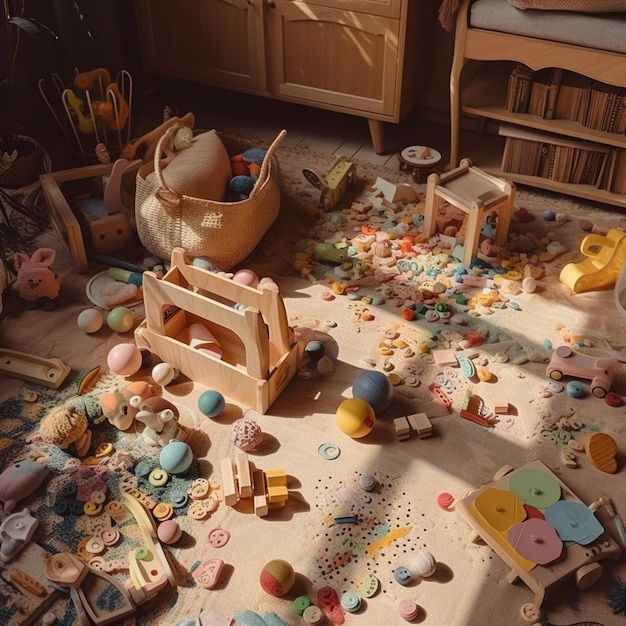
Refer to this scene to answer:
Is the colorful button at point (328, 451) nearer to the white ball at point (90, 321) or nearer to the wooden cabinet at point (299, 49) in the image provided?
the white ball at point (90, 321)

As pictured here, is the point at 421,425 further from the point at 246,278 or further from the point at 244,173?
the point at 244,173

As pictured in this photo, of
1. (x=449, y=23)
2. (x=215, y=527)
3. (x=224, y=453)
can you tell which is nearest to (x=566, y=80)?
(x=449, y=23)

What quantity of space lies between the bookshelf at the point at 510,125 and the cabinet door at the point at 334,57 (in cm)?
32

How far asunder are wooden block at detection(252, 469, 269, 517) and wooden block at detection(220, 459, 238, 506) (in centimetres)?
5

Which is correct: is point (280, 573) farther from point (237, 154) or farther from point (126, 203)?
point (237, 154)

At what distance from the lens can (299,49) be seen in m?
2.88

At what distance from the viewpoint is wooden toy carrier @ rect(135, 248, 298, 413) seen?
1.87 metres

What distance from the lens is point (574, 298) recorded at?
7.60ft

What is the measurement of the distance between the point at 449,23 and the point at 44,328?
1.67 m

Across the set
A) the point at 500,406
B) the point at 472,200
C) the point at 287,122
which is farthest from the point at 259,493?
the point at 287,122

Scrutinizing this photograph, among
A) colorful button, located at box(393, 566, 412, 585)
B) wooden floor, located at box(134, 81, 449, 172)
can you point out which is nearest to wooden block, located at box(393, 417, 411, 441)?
colorful button, located at box(393, 566, 412, 585)

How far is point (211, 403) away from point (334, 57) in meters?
1.56

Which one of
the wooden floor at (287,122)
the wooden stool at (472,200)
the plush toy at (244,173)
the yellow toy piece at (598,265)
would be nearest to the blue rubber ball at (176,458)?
the plush toy at (244,173)

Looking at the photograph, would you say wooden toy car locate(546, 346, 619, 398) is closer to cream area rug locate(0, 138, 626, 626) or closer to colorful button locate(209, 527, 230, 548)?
cream area rug locate(0, 138, 626, 626)
